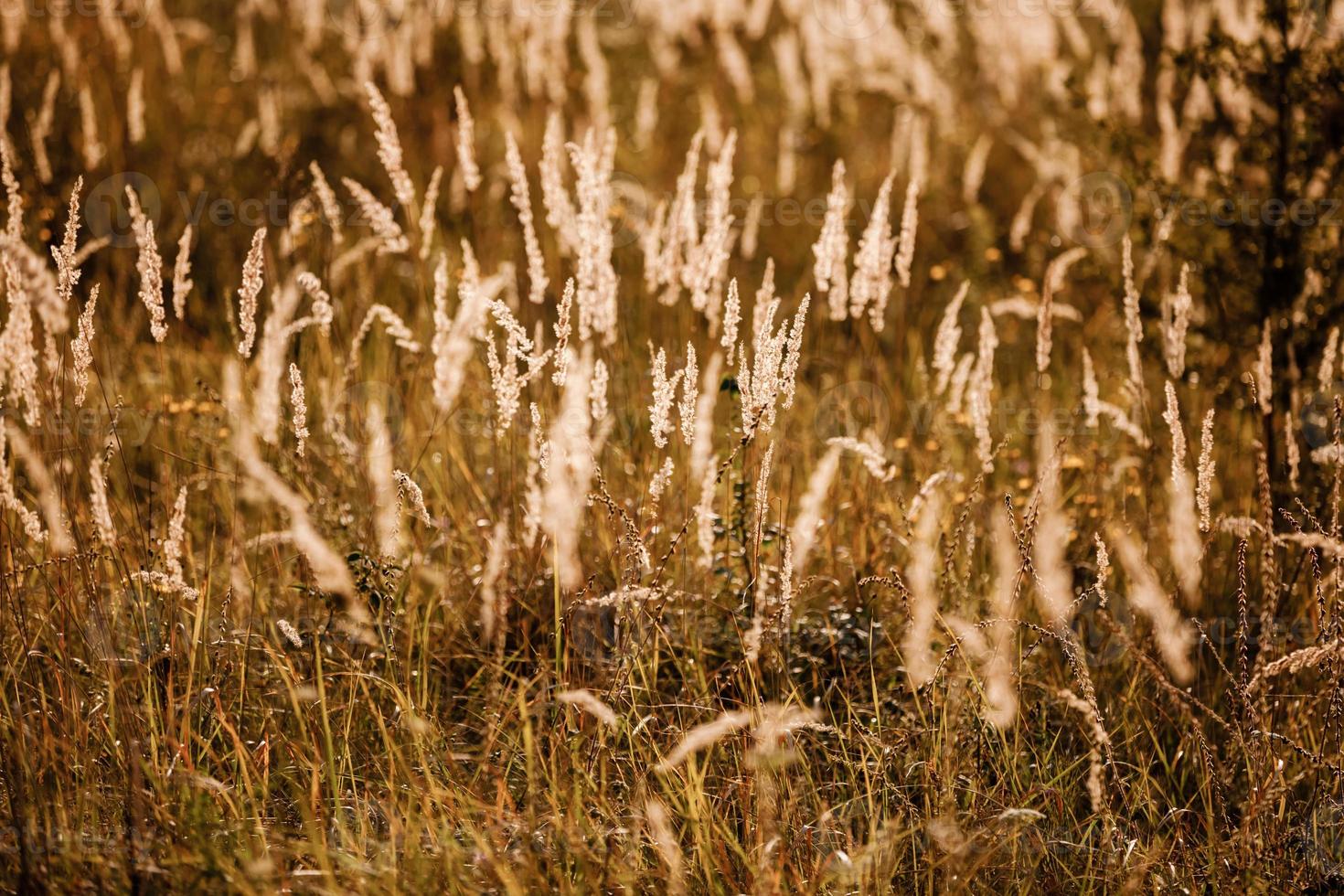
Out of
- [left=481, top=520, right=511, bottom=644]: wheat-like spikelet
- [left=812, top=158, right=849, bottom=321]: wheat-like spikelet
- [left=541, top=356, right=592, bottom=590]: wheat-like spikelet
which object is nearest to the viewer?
[left=541, top=356, right=592, bottom=590]: wheat-like spikelet

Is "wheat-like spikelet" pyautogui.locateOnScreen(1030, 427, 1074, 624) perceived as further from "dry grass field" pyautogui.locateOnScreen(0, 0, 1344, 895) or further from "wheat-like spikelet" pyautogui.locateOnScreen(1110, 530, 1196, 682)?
"wheat-like spikelet" pyautogui.locateOnScreen(1110, 530, 1196, 682)

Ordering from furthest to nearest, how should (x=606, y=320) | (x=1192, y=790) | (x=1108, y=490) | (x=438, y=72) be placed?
1. (x=438, y=72)
2. (x=1108, y=490)
3. (x=606, y=320)
4. (x=1192, y=790)

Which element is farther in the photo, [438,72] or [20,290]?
[438,72]

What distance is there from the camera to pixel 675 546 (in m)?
2.01

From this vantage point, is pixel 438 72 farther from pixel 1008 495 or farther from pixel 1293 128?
pixel 1008 495

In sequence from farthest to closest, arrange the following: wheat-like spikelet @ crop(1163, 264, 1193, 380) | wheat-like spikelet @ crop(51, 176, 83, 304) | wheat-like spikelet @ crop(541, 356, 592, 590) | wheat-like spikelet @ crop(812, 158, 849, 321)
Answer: wheat-like spikelet @ crop(812, 158, 849, 321) → wheat-like spikelet @ crop(1163, 264, 1193, 380) → wheat-like spikelet @ crop(51, 176, 83, 304) → wheat-like spikelet @ crop(541, 356, 592, 590)

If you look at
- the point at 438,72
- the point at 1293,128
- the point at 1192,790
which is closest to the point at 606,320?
the point at 1192,790

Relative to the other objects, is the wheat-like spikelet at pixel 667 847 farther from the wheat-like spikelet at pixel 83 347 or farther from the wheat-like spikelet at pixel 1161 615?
the wheat-like spikelet at pixel 83 347

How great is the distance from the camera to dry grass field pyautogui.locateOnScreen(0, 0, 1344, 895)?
182 centimetres

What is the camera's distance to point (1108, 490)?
3121mm

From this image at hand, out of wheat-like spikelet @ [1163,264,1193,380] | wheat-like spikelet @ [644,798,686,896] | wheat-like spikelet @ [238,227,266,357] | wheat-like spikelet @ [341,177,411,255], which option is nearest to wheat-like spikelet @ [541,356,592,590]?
wheat-like spikelet @ [644,798,686,896]

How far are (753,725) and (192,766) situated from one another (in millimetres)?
893

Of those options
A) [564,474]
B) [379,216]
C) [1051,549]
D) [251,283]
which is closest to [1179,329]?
[1051,549]

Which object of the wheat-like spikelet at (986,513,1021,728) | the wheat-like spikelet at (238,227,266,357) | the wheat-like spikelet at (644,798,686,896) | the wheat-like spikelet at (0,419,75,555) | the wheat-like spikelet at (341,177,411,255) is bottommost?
the wheat-like spikelet at (644,798,686,896)
